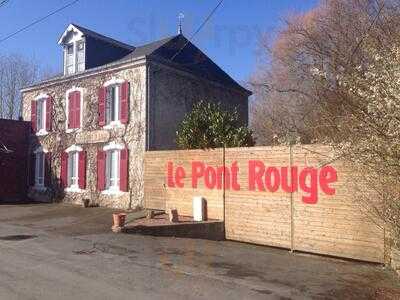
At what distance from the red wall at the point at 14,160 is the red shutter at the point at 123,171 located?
8143mm

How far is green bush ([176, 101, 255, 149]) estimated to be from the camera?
17216 mm

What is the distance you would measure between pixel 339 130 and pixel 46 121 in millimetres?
19084

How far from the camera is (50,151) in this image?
2536cm

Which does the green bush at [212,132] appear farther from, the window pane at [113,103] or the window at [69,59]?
the window at [69,59]

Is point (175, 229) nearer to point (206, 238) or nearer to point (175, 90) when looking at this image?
point (206, 238)

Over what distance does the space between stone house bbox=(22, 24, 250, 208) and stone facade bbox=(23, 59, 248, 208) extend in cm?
4

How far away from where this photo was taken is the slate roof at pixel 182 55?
2298 centimetres

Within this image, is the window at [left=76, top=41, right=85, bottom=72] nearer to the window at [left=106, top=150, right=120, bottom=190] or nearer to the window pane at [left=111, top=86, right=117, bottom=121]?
the window pane at [left=111, top=86, right=117, bottom=121]

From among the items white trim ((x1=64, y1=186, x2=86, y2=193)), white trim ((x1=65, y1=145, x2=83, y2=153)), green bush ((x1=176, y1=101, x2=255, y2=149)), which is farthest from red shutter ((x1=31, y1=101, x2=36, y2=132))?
green bush ((x1=176, y1=101, x2=255, y2=149))

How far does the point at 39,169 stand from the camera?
1037 inches

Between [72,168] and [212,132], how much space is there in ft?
30.9

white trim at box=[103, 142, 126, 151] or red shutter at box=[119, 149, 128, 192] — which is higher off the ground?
white trim at box=[103, 142, 126, 151]

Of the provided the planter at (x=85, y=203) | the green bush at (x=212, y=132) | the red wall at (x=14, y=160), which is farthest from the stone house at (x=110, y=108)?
the green bush at (x=212, y=132)

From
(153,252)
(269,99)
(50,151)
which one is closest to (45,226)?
(153,252)
